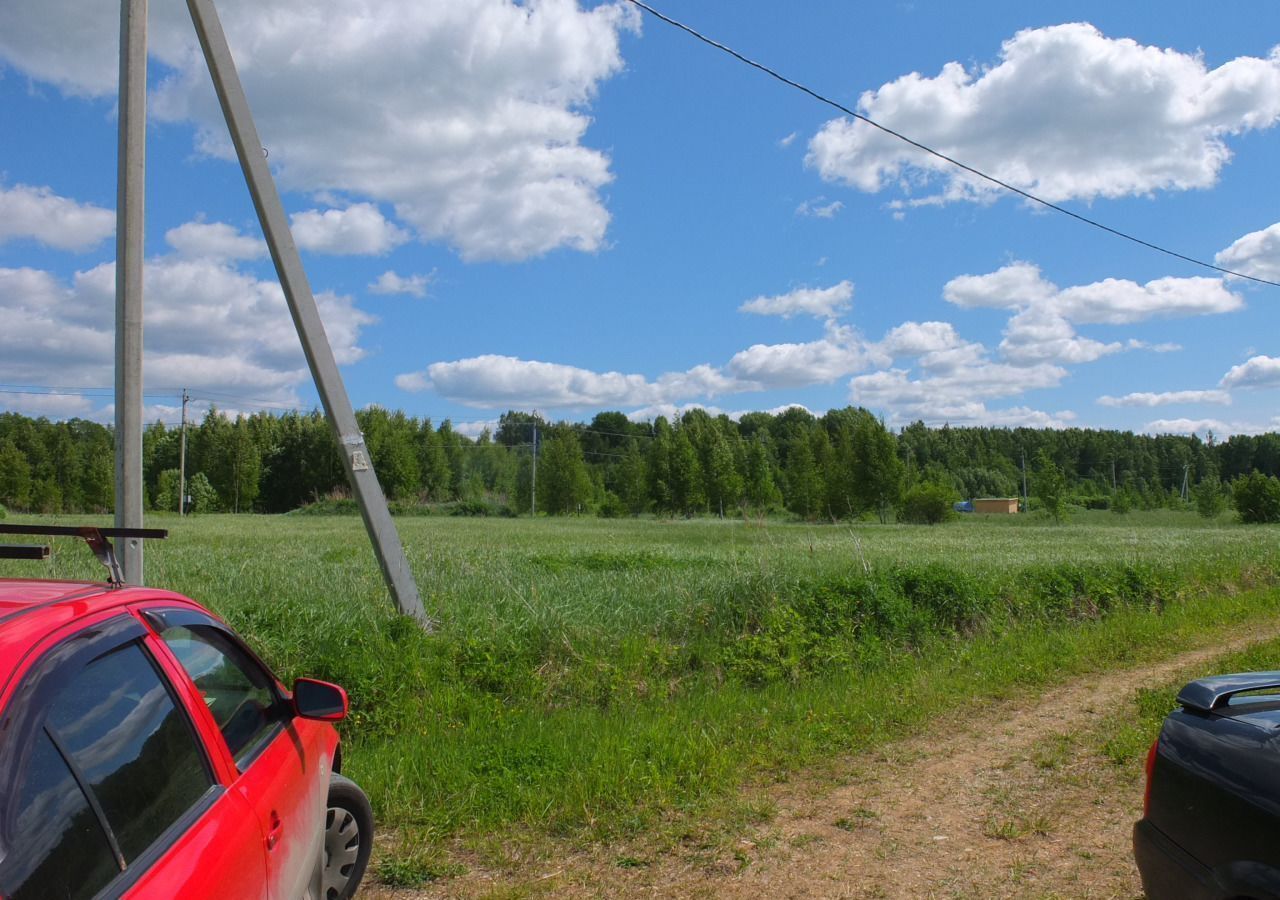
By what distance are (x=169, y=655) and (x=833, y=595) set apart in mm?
8558

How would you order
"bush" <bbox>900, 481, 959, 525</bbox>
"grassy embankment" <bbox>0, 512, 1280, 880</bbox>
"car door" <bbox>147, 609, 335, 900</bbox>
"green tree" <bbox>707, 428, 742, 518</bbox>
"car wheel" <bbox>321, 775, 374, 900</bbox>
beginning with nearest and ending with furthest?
"car door" <bbox>147, 609, 335, 900</bbox>
"car wheel" <bbox>321, 775, 374, 900</bbox>
"grassy embankment" <bbox>0, 512, 1280, 880</bbox>
"bush" <bbox>900, 481, 959, 525</bbox>
"green tree" <bbox>707, 428, 742, 518</bbox>

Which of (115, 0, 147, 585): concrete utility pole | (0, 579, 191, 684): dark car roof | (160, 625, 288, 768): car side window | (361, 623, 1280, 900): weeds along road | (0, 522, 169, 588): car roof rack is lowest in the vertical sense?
(361, 623, 1280, 900): weeds along road

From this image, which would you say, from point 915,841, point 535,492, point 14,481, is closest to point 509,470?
point 535,492

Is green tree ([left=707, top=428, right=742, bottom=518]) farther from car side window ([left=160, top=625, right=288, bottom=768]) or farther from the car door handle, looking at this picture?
the car door handle

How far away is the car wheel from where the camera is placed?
4.36 metres

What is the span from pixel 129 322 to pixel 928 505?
5451 centimetres

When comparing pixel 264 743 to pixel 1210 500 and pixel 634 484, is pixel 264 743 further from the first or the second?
pixel 634 484

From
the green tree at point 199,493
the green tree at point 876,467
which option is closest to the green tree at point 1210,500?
the green tree at point 876,467

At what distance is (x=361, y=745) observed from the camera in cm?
688

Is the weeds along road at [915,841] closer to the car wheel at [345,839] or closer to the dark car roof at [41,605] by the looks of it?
the car wheel at [345,839]

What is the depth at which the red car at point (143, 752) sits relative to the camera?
6.39 ft

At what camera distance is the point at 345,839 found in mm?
4449

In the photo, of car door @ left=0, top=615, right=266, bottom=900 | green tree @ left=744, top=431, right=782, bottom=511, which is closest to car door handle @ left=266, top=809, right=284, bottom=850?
car door @ left=0, top=615, right=266, bottom=900

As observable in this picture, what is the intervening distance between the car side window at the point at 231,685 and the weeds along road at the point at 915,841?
61.3 inches
